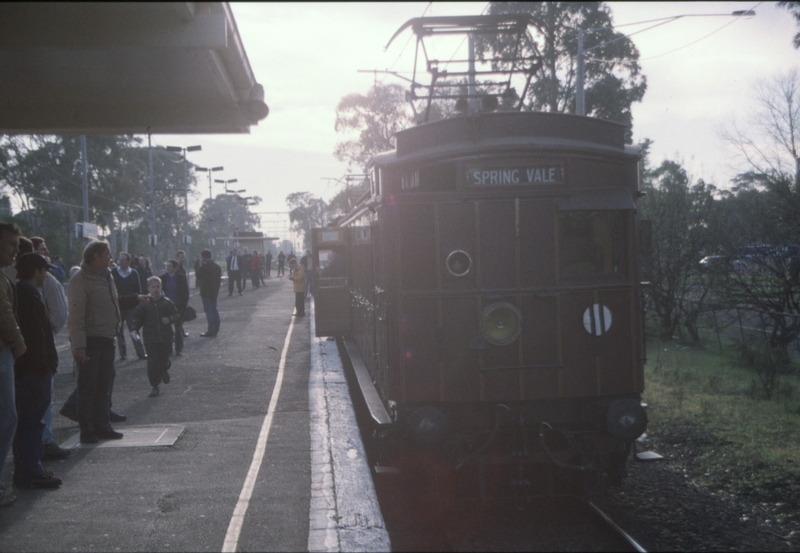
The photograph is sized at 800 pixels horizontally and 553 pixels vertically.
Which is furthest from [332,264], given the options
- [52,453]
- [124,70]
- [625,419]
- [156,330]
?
[625,419]

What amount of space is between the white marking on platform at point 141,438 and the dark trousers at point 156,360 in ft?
6.29

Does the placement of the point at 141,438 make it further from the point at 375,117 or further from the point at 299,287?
the point at 375,117

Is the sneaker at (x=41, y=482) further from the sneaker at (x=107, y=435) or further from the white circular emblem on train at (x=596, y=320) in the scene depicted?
the white circular emblem on train at (x=596, y=320)

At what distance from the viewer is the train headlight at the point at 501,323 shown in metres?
6.30

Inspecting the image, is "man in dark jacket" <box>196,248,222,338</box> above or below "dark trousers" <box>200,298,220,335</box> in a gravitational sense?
above

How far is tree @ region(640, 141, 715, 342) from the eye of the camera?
652 inches

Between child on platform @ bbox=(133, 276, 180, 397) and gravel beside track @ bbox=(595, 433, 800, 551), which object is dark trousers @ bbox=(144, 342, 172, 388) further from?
gravel beside track @ bbox=(595, 433, 800, 551)

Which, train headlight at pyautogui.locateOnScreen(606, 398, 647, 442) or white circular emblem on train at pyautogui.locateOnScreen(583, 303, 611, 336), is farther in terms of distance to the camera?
white circular emblem on train at pyautogui.locateOnScreen(583, 303, 611, 336)

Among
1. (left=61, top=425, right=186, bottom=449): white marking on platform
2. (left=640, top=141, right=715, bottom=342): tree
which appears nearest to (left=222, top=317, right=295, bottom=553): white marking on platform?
(left=61, top=425, right=186, bottom=449): white marking on platform

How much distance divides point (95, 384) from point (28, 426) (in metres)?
1.54

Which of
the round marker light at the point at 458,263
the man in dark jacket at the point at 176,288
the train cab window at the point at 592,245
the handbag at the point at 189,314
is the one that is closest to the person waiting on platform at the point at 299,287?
the man in dark jacket at the point at 176,288

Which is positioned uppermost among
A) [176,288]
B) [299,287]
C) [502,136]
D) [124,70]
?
[124,70]

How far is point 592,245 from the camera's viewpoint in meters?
6.47

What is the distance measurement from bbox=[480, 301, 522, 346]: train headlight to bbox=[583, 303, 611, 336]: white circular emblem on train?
0.54m
